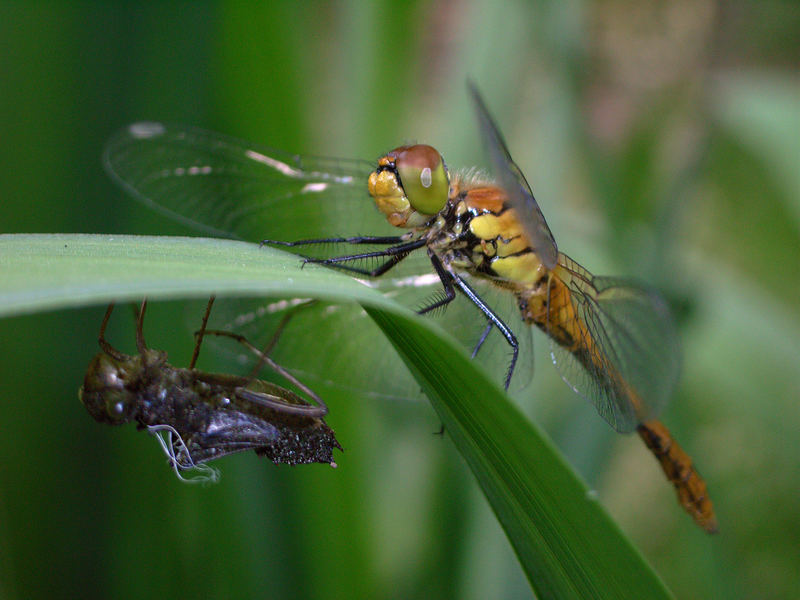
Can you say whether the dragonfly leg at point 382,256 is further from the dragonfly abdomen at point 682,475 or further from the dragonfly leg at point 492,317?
the dragonfly abdomen at point 682,475

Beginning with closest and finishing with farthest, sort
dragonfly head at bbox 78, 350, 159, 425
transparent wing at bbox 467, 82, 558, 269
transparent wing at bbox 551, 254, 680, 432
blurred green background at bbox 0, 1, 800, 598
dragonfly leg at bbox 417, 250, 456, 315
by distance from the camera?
transparent wing at bbox 467, 82, 558, 269 → dragonfly head at bbox 78, 350, 159, 425 → transparent wing at bbox 551, 254, 680, 432 → dragonfly leg at bbox 417, 250, 456, 315 → blurred green background at bbox 0, 1, 800, 598

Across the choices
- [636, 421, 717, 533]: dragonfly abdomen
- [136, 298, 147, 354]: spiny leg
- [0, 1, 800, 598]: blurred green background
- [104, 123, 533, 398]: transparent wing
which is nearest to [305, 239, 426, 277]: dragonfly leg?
[104, 123, 533, 398]: transparent wing

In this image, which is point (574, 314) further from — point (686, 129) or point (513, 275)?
point (686, 129)

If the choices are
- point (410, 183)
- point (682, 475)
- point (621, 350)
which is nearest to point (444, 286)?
point (410, 183)

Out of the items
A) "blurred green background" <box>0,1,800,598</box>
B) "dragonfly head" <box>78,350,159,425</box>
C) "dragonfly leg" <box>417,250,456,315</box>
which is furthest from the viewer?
"blurred green background" <box>0,1,800,598</box>

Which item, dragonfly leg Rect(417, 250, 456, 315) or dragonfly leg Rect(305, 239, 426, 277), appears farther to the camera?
dragonfly leg Rect(417, 250, 456, 315)

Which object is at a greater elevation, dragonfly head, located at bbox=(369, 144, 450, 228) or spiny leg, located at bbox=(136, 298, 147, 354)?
dragonfly head, located at bbox=(369, 144, 450, 228)

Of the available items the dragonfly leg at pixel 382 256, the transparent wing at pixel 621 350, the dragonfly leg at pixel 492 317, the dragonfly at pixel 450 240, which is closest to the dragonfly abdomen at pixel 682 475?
the dragonfly at pixel 450 240

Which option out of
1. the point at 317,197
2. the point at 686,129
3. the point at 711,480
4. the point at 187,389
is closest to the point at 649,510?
the point at 711,480

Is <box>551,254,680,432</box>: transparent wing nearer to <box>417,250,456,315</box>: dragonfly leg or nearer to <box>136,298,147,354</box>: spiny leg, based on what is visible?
<box>417,250,456,315</box>: dragonfly leg
